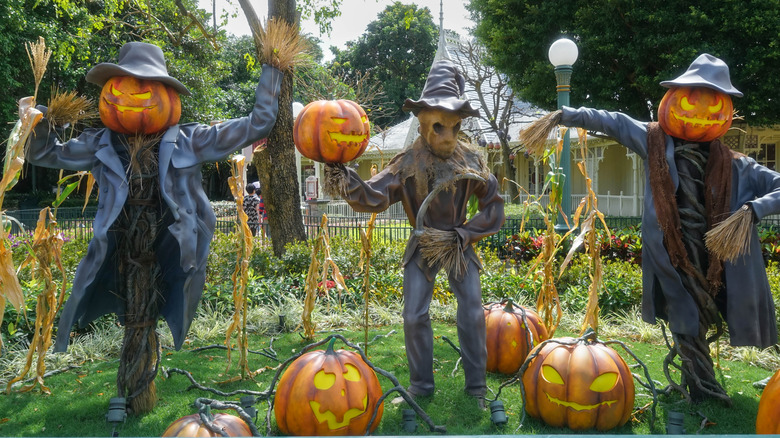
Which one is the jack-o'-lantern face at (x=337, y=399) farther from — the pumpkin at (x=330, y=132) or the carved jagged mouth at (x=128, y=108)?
the carved jagged mouth at (x=128, y=108)

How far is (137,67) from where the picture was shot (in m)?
3.35

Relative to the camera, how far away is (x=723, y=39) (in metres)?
12.2

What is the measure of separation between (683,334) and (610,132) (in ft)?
4.49

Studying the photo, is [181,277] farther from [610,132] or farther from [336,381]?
[610,132]

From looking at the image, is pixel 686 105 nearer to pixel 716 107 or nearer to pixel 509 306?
pixel 716 107

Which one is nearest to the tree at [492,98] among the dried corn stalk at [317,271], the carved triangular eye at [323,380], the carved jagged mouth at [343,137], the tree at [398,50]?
the tree at [398,50]

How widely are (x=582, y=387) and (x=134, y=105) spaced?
2.97m

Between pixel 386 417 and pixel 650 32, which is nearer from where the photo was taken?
pixel 386 417

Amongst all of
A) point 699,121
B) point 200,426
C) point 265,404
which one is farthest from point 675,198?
point 200,426

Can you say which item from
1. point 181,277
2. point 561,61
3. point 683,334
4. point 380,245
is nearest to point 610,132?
point 683,334

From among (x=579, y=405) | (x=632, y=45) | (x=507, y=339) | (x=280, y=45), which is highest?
(x=632, y=45)

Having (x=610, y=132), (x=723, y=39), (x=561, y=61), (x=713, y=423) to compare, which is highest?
(x=723, y=39)

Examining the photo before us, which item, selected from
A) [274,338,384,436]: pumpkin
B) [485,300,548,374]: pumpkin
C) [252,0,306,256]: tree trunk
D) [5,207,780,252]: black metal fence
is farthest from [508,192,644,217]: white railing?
[274,338,384,436]: pumpkin

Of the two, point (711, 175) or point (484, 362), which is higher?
point (711, 175)
